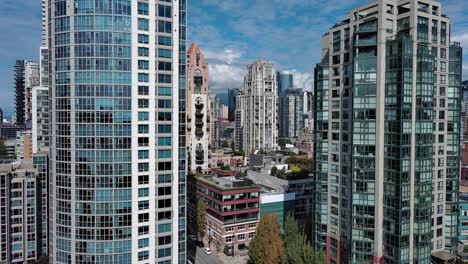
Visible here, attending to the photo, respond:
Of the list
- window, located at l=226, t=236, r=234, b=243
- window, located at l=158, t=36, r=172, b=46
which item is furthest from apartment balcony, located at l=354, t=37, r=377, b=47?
window, located at l=226, t=236, r=234, b=243

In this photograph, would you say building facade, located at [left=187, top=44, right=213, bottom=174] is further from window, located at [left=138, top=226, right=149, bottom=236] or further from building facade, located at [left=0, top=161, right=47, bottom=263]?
window, located at [left=138, top=226, right=149, bottom=236]

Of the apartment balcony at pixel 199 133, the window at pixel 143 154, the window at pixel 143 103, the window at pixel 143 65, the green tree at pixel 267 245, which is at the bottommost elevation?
the green tree at pixel 267 245

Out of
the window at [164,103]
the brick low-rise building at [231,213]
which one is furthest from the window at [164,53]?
the brick low-rise building at [231,213]

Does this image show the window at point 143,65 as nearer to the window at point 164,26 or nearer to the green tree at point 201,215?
the window at point 164,26

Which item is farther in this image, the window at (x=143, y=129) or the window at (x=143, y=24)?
the window at (x=143, y=129)

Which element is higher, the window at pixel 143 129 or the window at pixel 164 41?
the window at pixel 164 41

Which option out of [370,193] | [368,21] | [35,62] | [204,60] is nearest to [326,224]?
[370,193]
